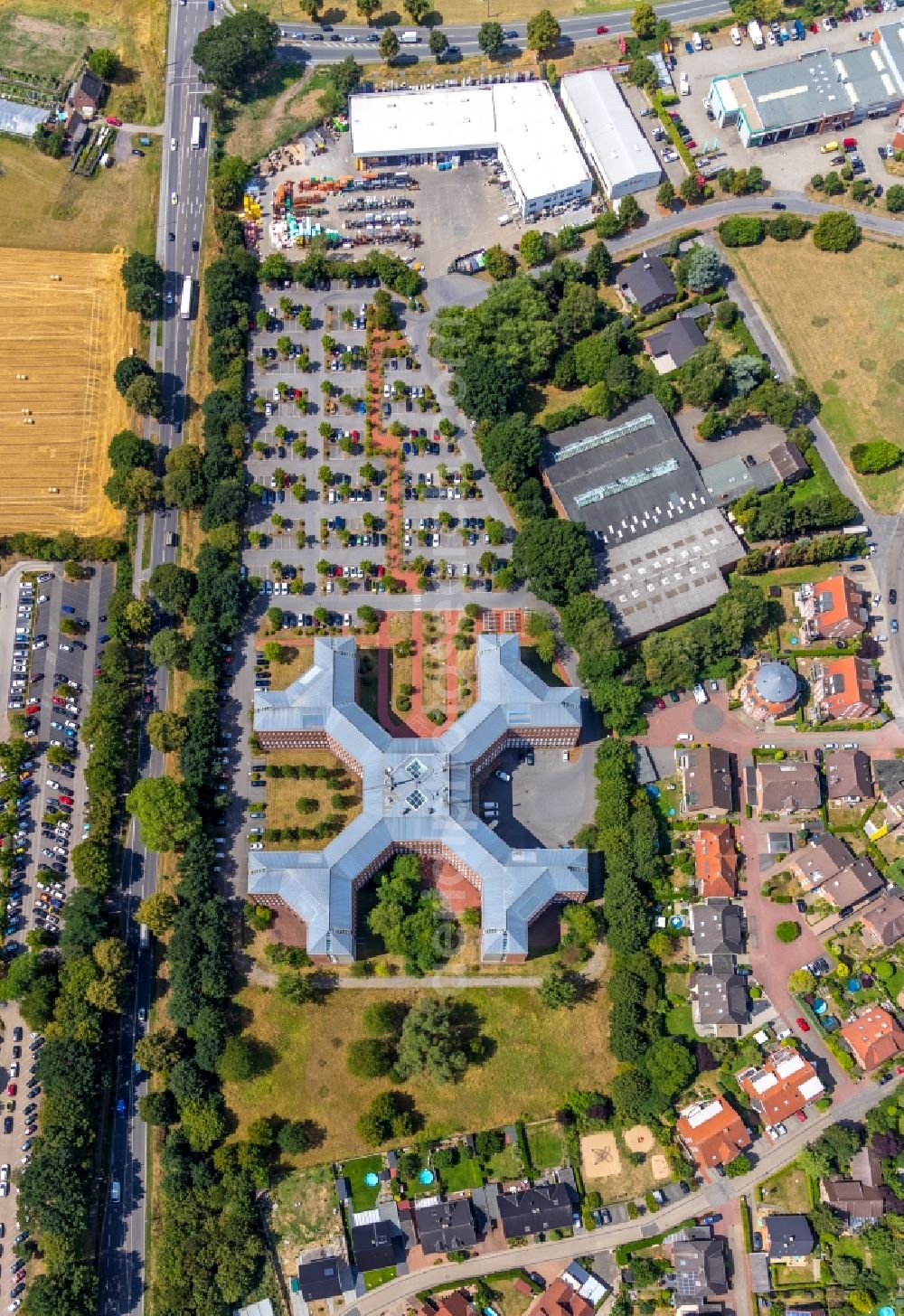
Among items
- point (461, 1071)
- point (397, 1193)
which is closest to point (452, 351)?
point (461, 1071)

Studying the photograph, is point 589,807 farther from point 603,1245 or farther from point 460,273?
point 460,273

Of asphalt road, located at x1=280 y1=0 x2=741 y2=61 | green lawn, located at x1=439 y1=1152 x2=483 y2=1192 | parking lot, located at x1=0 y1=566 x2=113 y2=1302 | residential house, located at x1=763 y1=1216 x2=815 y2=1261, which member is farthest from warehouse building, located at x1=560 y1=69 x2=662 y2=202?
residential house, located at x1=763 y1=1216 x2=815 y2=1261

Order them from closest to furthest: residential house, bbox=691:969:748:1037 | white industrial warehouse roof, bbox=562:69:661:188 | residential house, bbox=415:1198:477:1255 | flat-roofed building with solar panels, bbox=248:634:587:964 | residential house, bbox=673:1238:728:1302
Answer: residential house, bbox=673:1238:728:1302, residential house, bbox=415:1198:477:1255, flat-roofed building with solar panels, bbox=248:634:587:964, residential house, bbox=691:969:748:1037, white industrial warehouse roof, bbox=562:69:661:188

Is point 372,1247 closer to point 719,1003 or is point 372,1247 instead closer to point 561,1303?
point 561,1303

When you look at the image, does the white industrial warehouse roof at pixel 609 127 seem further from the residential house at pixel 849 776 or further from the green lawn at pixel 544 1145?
the green lawn at pixel 544 1145

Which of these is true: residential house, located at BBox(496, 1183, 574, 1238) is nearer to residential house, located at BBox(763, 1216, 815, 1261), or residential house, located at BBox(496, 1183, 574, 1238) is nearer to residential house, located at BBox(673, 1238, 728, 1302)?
residential house, located at BBox(673, 1238, 728, 1302)
